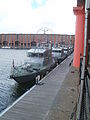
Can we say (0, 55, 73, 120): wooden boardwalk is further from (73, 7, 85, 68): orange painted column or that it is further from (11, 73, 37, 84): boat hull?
(73, 7, 85, 68): orange painted column

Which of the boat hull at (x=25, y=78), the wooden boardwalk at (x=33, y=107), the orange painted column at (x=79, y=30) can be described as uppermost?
the orange painted column at (x=79, y=30)

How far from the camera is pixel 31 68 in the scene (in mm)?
19453

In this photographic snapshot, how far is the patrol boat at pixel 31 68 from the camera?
17594mm

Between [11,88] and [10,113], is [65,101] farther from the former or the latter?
[11,88]

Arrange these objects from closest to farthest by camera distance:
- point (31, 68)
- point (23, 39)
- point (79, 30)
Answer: point (79, 30), point (31, 68), point (23, 39)

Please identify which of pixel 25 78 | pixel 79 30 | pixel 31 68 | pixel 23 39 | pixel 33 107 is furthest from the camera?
pixel 23 39

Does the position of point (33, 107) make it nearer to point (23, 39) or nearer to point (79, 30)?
point (79, 30)

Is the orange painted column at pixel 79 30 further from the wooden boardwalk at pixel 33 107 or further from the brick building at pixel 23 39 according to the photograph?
the brick building at pixel 23 39

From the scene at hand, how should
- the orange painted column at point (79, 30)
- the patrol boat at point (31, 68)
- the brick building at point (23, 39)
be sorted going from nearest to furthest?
the orange painted column at point (79, 30) < the patrol boat at point (31, 68) < the brick building at point (23, 39)

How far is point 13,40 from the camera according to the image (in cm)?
14575

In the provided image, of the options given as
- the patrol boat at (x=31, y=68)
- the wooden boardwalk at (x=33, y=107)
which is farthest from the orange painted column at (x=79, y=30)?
the wooden boardwalk at (x=33, y=107)

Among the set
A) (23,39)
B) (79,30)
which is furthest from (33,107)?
(23,39)

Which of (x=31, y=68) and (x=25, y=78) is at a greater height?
(x=31, y=68)

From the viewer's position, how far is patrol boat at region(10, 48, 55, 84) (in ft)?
57.7
